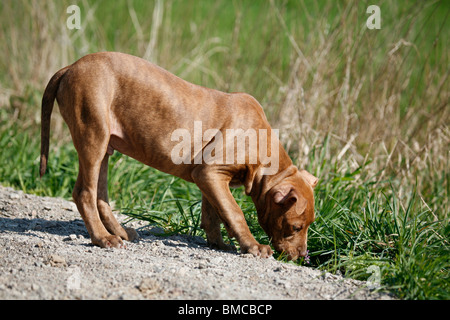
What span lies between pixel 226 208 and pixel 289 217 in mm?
526

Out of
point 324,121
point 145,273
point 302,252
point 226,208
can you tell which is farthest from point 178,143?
point 324,121

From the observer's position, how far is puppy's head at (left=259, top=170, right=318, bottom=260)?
4.29 m

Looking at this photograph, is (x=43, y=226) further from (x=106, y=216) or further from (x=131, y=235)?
(x=131, y=235)

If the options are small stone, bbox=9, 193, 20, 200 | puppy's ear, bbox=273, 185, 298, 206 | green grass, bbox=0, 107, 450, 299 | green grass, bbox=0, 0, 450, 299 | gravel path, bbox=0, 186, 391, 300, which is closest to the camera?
gravel path, bbox=0, 186, 391, 300

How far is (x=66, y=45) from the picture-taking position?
773 centimetres

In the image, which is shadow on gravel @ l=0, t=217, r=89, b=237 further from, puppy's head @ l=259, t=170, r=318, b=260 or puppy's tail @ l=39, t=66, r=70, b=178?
puppy's head @ l=259, t=170, r=318, b=260

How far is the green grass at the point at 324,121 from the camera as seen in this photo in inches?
192

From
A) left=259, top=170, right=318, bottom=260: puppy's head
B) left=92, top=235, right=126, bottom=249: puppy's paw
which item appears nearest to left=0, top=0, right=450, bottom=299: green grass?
left=259, top=170, right=318, bottom=260: puppy's head

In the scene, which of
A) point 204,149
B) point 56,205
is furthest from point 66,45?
point 204,149

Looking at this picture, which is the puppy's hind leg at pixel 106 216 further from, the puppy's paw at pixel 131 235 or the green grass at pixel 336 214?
the green grass at pixel 336 214

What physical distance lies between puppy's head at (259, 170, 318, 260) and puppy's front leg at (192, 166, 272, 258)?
26cm

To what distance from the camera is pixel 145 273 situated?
3.54 meters
